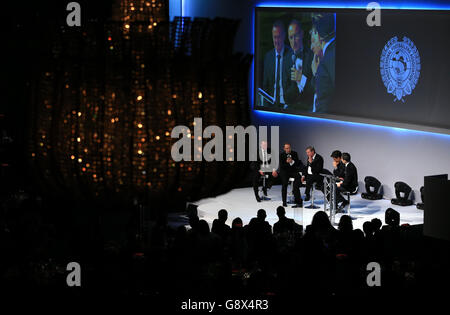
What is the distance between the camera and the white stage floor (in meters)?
9.93

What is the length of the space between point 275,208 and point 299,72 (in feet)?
10.1

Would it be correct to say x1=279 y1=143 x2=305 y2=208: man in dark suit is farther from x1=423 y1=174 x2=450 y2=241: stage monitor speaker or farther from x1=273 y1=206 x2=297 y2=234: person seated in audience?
x1=423 y1=174 x2=450 y2=241: stage monitor speaker

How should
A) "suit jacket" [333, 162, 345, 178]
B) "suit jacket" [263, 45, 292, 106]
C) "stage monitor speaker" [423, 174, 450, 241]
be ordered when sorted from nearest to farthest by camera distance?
"stage monitor speaker" [423, 174, 450, 241] → "suit jacket" [333, 162, 345, 178] → "suit jacket" [263, 45, 292, 106]

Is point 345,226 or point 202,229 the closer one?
point 202,229

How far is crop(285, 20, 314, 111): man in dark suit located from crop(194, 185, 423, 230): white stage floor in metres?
1.85

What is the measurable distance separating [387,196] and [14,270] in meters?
8.80

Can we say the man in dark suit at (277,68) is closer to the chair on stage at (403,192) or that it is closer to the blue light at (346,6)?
the blue light at (346,6)

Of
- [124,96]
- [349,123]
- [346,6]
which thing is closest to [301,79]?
[349,123]

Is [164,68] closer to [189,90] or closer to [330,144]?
[189,90]

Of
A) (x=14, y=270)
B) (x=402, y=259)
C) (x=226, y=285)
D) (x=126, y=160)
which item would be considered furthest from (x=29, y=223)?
(x=126, y=160)

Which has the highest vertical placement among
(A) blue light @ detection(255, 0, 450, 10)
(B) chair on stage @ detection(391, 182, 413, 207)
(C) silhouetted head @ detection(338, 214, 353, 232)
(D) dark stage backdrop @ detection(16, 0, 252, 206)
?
(A) blue light @ detection(255, 0, 450, 10)

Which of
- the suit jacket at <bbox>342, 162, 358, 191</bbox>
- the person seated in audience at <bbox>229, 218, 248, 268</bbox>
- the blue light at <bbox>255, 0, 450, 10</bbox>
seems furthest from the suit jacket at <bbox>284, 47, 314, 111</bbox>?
the person seated in audience at <bbox>229, 218, 248, 268</bbox>

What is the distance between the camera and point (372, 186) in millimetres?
11500

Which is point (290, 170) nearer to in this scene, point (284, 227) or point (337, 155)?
point (337, 155)
